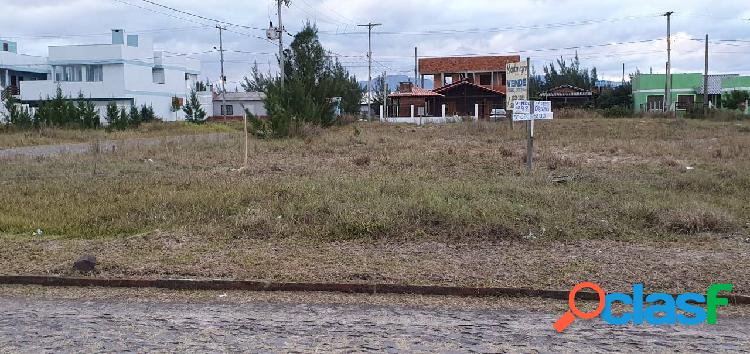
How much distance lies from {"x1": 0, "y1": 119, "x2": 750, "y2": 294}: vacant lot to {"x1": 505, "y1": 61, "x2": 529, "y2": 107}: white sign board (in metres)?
1.83

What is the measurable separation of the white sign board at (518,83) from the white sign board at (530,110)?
1.31 metres

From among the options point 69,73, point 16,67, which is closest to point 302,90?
point 69,73

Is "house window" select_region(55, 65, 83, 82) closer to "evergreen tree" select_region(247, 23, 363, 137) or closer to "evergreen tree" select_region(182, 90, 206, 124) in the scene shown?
"evergreen tree" select_region(182, 90, 206, 124)

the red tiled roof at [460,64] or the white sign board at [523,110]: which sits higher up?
the red tiled roof at [460,64]

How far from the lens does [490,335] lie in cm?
485

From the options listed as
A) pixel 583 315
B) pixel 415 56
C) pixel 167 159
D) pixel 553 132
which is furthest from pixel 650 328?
pixel 415 56

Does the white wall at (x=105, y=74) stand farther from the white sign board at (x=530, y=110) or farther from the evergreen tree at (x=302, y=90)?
the white sign board at (x=530, y=110)

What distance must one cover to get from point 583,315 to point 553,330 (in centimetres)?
51

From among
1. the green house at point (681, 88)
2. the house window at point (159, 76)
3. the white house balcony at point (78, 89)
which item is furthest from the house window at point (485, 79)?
the white house balcony at point (78, 89)

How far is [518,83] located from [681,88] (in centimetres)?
6550

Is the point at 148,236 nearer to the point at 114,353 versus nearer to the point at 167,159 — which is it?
the point at 114,353

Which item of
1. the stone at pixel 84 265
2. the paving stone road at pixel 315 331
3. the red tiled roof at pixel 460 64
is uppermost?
the red tiled roof at pixel 460 64

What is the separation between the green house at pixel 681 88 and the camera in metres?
69.1

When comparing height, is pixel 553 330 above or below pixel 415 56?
below
